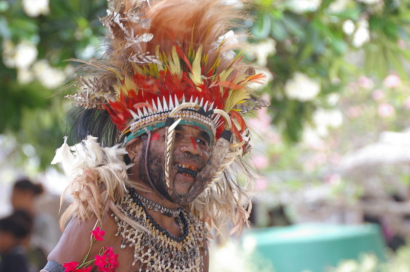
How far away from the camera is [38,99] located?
4148 millimetres

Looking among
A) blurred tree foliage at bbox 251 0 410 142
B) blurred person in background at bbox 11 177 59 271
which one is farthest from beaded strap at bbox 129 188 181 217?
blurred person in background at bbox 11 177 59 271

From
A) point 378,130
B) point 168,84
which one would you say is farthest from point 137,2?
point 378,130

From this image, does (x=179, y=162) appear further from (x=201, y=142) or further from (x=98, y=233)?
(x=98, y=233)

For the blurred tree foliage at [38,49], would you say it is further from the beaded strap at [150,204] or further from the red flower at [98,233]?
the red flower at [98,233]

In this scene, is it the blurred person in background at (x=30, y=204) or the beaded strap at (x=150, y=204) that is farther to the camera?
the blurred person in background at (x=30, y=204)

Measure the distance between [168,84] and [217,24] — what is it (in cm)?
29

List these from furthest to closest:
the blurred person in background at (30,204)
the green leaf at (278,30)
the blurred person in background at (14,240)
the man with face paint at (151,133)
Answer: the blurred person in background at (30,204), the blurred person in background at (14,240), the green leaf at (278,30), the man with face paint at (151,133)

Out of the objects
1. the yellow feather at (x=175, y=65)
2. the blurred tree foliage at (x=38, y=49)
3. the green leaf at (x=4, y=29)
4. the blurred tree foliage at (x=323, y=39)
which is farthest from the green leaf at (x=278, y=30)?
the yellow feather at (x=175, y=65)

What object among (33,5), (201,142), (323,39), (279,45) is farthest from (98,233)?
(279,45)

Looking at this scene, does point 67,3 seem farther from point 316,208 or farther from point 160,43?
point 316,208

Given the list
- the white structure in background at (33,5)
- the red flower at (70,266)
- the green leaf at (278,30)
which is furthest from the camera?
the white structure in background at (33,5)

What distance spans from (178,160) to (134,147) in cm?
19

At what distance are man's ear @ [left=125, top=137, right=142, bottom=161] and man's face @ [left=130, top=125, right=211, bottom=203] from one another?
0.12ft

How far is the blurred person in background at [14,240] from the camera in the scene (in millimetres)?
3660
